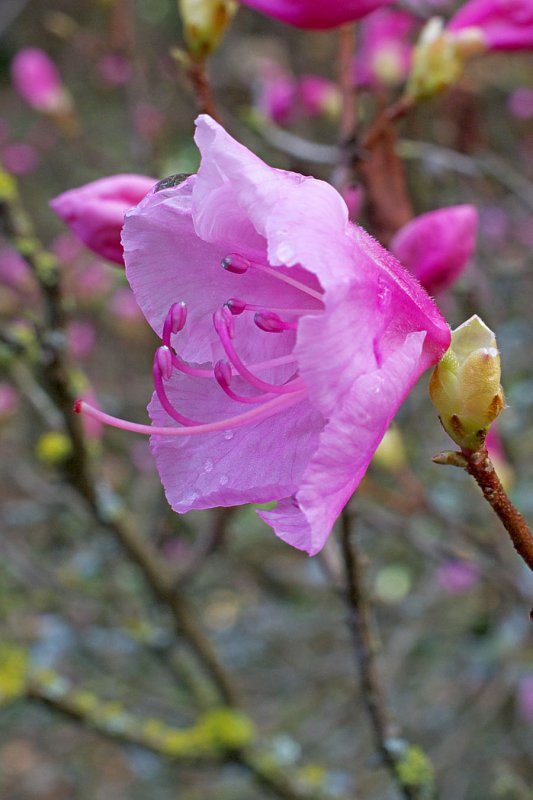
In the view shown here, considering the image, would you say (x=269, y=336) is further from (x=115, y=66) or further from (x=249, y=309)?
(x=115, y=66)

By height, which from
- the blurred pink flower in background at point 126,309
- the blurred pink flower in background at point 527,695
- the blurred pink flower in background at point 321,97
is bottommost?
the blurred pink flower in background at point 527,695

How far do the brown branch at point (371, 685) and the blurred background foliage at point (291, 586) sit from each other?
435mm

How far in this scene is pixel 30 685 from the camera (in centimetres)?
114

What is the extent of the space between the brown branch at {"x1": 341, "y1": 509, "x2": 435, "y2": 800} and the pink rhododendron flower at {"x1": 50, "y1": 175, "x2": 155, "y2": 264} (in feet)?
0.96

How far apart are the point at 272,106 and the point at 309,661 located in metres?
1.49

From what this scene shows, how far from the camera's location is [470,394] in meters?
0.45

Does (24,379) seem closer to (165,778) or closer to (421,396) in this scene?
(421,396)

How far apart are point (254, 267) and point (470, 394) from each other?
0.15 meters

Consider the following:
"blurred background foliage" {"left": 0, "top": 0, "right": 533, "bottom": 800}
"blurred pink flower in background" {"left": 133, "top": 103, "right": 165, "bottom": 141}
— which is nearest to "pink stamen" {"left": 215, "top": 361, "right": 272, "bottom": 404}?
"blurred background foliage" {"left": 0, "top": 0, "right": 533, "bottom": 800}

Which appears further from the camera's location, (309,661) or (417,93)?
(309,661)

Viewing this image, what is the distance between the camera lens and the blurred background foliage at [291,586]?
1.55 metres

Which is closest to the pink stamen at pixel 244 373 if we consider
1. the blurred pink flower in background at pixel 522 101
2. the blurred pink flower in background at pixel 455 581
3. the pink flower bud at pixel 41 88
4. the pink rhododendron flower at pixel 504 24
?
the pink rhododendron flower at pixel 504 24

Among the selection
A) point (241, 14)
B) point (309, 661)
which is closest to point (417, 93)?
point (309, 661)

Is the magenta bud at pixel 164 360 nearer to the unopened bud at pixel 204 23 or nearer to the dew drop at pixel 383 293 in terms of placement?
the dew drop at pixel 383 293
